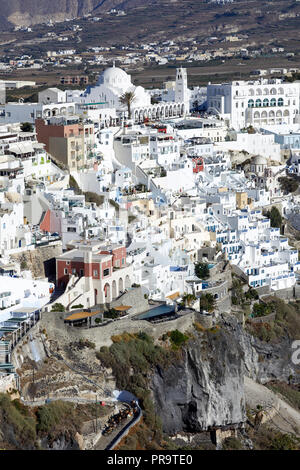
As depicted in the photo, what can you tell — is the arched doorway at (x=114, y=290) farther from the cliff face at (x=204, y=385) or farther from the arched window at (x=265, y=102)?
the arched window at (x=265, y=102)

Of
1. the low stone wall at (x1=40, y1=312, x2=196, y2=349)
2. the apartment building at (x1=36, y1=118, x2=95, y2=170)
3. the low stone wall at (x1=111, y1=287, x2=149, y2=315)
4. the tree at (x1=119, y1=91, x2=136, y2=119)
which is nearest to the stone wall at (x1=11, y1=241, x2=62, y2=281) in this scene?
the low stone wall at (x1=111, y1=287, x2=149, y2=315)

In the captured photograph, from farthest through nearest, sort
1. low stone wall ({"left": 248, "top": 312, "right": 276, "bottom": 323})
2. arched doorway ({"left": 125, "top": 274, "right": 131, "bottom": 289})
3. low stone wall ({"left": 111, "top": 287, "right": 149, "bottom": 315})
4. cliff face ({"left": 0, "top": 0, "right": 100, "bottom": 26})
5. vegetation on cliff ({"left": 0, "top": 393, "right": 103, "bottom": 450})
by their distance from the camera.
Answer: cliff face ({"left": 0, "top": 0, "right": 100, "bottom": 26}) → low stone wall ({"left": 248, "top": 312, "right": 276, "bottom": 323}) → arched doorway ({"left": 125, "top": 274, "right": 131, "bottom": 289}) → low stone wall ({"left": 111, "top": 287, "right": 149, "bottom": 315}) → vegetation on cliff ({"left": 0, "top": 393, "right": 103, "bottom": 450})

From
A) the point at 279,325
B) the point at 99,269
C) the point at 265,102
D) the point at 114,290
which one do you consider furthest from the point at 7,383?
the point at 265,102

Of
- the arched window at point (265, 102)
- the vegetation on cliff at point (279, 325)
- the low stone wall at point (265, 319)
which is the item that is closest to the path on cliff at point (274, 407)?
the vegetation on cliff at point (279, 325)

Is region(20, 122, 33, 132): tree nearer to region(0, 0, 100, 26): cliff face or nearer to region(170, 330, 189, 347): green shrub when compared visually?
region(170, 330, 189, 347): green shrub

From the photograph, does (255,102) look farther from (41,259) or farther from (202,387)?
(202,387)
